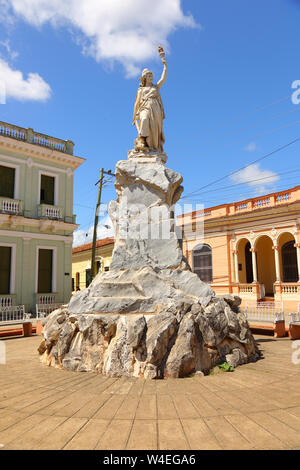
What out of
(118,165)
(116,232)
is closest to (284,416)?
(116,232)

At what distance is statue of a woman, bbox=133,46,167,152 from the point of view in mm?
7086

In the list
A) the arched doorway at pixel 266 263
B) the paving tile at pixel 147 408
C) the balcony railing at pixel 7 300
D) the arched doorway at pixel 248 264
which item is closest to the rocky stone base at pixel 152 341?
the paving tile at pixel 147 408

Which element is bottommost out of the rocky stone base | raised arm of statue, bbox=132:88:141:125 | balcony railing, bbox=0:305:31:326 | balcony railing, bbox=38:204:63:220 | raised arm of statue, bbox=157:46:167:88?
balcony railing, bbox=0:305:31:326

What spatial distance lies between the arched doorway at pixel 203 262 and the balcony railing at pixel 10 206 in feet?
40.3

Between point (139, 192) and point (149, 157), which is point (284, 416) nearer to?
point (139, 192)

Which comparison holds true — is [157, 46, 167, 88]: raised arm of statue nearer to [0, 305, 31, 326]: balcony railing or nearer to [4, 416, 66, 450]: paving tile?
[4, 416, 66, 450]: paving tile

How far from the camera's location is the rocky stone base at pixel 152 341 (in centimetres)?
443

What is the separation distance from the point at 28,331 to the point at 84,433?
6.76m

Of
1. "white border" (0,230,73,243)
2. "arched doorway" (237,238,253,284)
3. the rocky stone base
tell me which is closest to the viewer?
the rocky stone base

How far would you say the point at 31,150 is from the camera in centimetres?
1603

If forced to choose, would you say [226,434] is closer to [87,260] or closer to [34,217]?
[34,217]

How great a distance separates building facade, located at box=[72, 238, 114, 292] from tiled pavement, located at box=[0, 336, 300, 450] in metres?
20.4

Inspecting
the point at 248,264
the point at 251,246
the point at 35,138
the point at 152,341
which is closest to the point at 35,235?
the point at 35,138

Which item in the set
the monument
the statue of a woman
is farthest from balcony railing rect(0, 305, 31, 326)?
the statue of a woman
